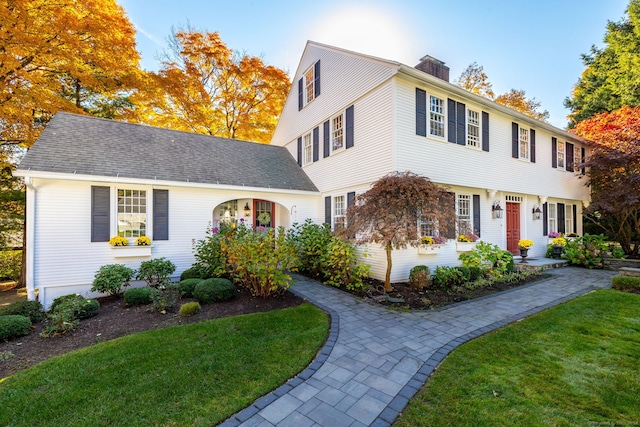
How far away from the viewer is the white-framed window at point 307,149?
38.7 ft

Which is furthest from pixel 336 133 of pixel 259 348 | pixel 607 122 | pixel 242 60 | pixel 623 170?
pixel 607 122

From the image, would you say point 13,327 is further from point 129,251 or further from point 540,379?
point 540,379

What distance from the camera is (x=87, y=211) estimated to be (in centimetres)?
730

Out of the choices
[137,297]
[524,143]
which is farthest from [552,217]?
[137,297]

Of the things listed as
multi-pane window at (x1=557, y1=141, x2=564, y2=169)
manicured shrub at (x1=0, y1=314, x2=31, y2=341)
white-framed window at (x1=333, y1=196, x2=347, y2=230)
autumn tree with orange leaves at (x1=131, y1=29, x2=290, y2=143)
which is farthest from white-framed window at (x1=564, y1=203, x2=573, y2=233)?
manicured shrub at (x1=0, y1=314, x2=31, y2=341)

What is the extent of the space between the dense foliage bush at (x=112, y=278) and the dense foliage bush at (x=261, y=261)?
2.79 metres

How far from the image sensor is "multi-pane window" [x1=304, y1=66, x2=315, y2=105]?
11654 millimetres

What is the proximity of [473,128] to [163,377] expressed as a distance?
33.7ft

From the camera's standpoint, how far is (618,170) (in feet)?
37.5

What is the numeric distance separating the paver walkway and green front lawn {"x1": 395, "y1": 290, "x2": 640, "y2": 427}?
0.78 feet

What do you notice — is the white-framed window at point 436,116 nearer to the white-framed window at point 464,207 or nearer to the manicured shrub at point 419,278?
the white-framed window at point 464,207

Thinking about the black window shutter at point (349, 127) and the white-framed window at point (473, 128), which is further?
the black window shutter at point (349, 127)

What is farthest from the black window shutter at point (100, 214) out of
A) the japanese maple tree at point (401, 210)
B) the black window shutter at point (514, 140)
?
the black window shutter at point (514, 140)

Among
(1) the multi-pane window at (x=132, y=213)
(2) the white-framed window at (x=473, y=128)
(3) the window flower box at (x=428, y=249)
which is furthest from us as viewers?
(2) the white-framed window at (x=473, y=128)
